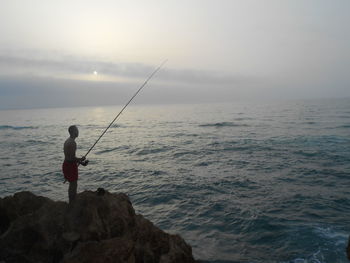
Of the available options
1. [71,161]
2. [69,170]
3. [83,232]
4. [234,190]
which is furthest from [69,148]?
[234,190]

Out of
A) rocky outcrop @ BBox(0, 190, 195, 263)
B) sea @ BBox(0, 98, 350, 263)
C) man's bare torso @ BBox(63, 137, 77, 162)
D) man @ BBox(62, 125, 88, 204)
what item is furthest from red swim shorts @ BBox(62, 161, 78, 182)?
sea @ BBox(0, 98, 350, 263)

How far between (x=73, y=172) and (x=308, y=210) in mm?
8384

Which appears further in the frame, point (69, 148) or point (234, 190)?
point (234, 190)

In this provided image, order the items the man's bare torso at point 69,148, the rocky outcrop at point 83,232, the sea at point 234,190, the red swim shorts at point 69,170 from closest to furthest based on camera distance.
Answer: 1. the rocky outcrop at point 83,232
2. the man's bare torso at point 69,148
3. the red swim shorts at point 69,170
4. the sea at point 234,190

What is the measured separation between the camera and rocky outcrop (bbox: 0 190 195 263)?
4.89 metres

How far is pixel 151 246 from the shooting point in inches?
204

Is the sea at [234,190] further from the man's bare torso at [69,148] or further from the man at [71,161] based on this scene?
the man's bare torso at [69,148]

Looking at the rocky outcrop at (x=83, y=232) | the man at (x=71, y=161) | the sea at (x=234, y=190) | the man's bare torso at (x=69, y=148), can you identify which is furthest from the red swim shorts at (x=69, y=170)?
the sea at (x=234, y=190)

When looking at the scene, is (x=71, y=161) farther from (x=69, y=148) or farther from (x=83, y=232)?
(x=83, y=232)

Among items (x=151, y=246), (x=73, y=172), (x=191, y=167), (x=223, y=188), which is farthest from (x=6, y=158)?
(x=151, y=246)

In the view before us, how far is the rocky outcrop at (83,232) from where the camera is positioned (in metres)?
4.89

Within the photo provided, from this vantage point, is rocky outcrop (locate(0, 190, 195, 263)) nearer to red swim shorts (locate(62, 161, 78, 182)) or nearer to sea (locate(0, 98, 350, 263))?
red swim shorts (locate(62, 161, 78, 182))

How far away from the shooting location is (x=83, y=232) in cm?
482

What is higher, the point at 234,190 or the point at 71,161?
the point at 71,161
